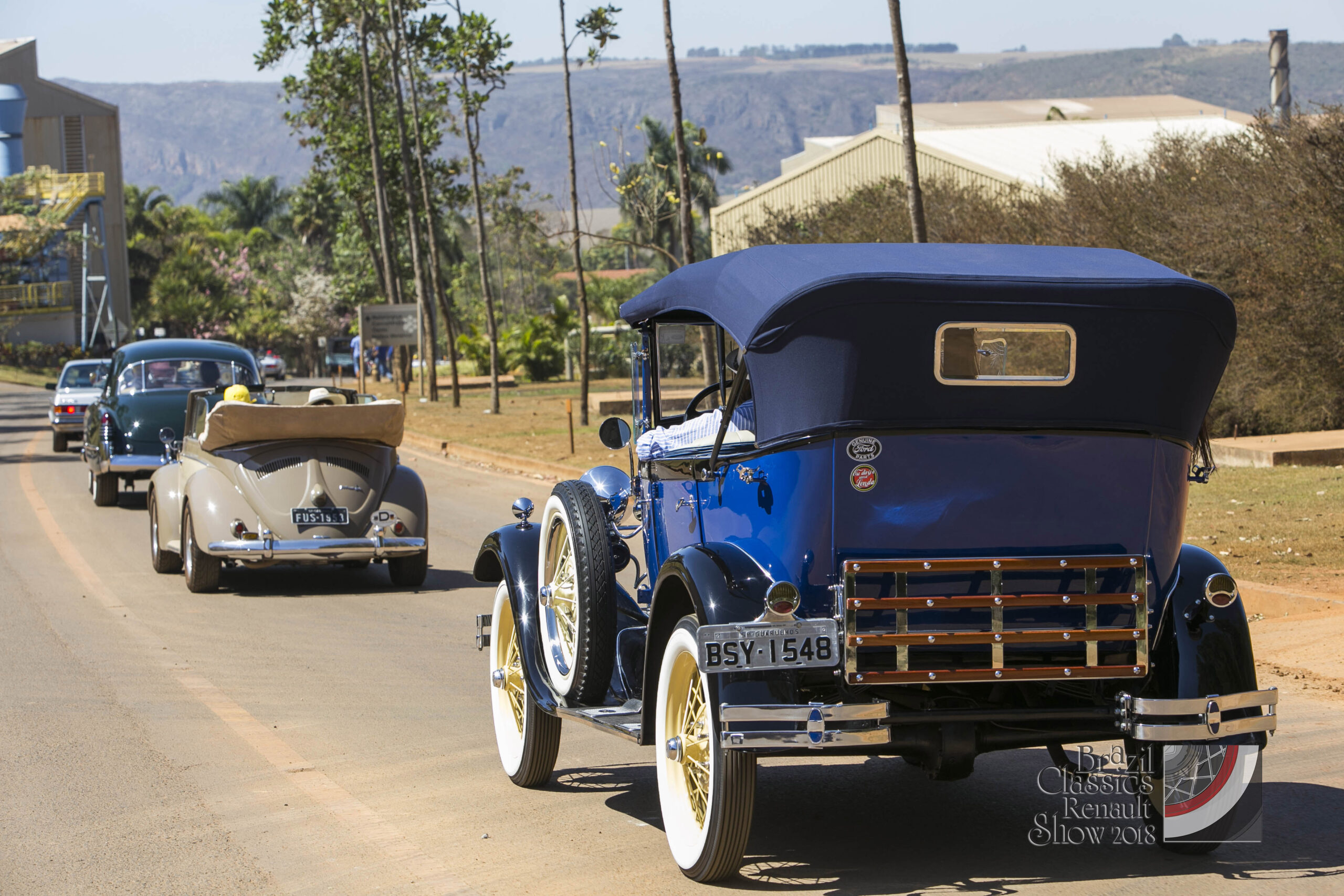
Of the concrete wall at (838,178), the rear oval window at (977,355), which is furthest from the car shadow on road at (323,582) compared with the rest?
the concrete wall at (838,178)

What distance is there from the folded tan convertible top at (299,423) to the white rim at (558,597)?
5.81m

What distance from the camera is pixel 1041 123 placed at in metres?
46.2

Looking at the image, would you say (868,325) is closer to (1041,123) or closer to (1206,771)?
(1206,771)

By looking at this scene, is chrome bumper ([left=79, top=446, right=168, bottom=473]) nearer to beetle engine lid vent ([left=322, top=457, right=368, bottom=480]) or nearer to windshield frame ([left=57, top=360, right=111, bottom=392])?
beetle engine lid vent ([left=322, top=457, right=368, bottom=480])

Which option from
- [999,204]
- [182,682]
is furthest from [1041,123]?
[182,682]

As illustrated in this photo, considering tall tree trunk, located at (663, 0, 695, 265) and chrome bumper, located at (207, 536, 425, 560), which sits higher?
tall tree trunk, located at (663, 0, 695, 265)

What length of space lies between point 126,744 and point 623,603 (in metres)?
2.74

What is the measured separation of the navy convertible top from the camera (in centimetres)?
472

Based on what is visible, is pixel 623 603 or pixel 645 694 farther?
pixel 623 603

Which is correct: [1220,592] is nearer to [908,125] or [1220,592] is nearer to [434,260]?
[908,125]

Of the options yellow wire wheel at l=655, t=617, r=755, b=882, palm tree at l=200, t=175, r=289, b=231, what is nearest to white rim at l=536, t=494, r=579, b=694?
yellow wire wheel at l=655, t=617, r=755, b=882

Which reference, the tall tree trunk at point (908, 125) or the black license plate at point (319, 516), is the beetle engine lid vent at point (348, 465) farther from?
the tall tree trunk at point (908, 125)

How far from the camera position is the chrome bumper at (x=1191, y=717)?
4777 millimetres

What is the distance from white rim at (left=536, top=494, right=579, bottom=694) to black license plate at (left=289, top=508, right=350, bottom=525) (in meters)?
5.73
